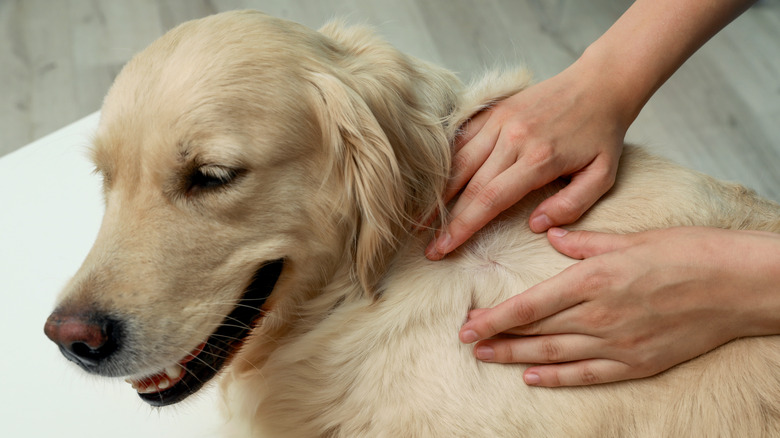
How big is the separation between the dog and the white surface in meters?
0.29

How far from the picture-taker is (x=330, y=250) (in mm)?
1433

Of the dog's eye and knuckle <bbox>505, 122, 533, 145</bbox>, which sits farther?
knuckle <bbox>505, 122, 533, 145</bbox>

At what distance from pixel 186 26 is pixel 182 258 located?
48cm

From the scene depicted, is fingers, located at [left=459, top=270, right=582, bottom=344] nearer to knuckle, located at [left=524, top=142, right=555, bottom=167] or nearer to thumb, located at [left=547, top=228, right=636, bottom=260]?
thumb, located at [left=547, top=228, right=636, bottom=260]

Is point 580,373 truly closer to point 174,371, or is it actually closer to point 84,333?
point 174,371

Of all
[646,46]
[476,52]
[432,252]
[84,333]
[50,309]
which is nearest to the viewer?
[84,333]

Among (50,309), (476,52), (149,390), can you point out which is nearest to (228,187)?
(149,390)

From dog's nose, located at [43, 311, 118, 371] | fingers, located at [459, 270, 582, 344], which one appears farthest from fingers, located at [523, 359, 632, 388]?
dog's nose, located at [43, 311, 118, 371]

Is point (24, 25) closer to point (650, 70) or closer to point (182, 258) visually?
point (182, 258)

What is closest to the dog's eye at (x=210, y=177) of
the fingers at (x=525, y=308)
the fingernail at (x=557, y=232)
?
the fingers at (x=525, y=308)

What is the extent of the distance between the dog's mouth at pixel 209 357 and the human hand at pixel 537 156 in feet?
1.18

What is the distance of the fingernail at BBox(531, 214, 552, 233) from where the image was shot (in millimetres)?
1418

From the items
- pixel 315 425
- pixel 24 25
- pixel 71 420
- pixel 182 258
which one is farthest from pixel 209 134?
pixel 24 25

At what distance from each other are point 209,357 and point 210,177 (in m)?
0.39
